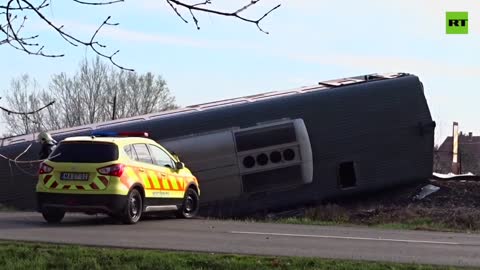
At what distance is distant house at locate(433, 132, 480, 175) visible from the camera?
1318 inches

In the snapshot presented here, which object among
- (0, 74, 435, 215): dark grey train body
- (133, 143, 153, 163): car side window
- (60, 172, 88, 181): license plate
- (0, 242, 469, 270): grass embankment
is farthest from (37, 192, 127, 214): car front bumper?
(0, 74, 435, 215): dark grey train body

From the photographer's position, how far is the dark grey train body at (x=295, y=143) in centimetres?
2000

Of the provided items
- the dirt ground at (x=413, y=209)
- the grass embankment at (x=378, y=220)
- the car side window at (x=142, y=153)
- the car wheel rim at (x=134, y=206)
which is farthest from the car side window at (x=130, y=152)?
the dirt ground at (x=413, y=209)

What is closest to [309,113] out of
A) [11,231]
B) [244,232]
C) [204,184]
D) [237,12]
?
[204,184]

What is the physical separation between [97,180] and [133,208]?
0.91 metres

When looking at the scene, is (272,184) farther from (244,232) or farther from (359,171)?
(244,232)

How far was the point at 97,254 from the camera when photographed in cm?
897

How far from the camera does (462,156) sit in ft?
116

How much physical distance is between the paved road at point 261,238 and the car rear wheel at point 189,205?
35.8 inches

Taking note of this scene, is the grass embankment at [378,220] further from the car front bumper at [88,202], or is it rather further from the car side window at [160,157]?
the car front bumper at [88,202]

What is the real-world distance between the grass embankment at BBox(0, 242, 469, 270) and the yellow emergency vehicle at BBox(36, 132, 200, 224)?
4.05 meters

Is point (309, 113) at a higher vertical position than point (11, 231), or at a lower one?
higher

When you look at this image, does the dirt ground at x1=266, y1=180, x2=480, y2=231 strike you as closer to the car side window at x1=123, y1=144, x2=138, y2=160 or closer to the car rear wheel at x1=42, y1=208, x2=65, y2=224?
the car side window at x1=123, y1=144, x2=138, y2=160

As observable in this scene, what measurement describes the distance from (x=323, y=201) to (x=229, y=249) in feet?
35.3
